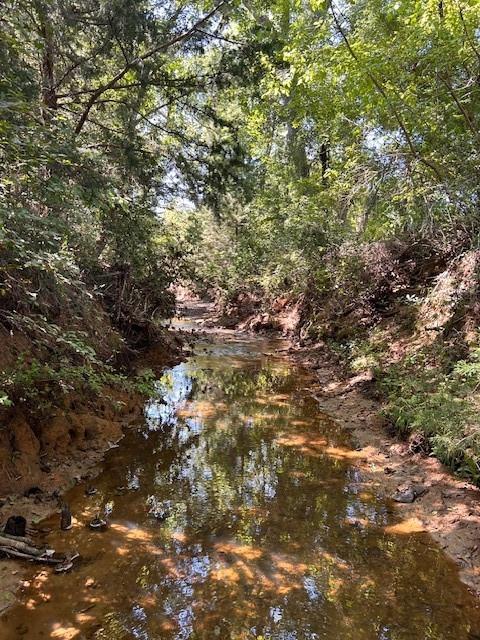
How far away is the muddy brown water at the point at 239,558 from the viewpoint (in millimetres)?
3367

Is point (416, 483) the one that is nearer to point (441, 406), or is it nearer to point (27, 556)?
point (441, 406)

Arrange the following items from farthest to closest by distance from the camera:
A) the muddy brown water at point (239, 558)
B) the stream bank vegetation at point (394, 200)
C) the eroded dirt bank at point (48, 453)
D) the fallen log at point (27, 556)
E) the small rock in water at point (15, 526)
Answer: the stream bank vegetation at point (394, 200), the eroded dirt bank at point (48, 453), the small rock in water at point (15, 526), the fallen log at point (27, 556), the muddy brown water at point (239, 558)

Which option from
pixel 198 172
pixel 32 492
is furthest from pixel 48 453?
pixel 198 172

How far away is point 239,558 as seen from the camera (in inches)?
164

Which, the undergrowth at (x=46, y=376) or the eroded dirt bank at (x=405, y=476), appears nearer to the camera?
the eroded dirt bank at (x=405, y=476)

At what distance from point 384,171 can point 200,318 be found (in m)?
17.9

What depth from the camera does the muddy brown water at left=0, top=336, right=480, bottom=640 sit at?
3.37m

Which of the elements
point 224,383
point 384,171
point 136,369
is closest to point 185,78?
point 384,171

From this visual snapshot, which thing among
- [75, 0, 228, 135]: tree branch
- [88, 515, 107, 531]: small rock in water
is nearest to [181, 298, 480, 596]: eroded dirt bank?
[88, 515, 107, 531]: small rock in water

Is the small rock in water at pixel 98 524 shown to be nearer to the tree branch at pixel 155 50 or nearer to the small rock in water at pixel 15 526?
the small rock in water at pixel 15 526

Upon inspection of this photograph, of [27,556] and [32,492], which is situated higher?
[32,492]

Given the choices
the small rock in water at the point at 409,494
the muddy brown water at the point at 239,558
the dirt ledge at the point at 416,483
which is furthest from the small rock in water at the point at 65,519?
the small rock in water at the point at 409,494

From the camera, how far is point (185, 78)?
313 inches

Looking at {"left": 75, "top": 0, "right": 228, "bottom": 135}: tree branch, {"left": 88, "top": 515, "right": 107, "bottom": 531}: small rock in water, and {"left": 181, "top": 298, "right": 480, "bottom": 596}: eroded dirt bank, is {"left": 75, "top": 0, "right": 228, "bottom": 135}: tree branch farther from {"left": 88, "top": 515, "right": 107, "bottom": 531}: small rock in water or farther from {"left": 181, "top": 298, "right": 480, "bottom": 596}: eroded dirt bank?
{"left": 181, "top": 298, "right": 480, "bottom": 596}: eroded dirt bank
